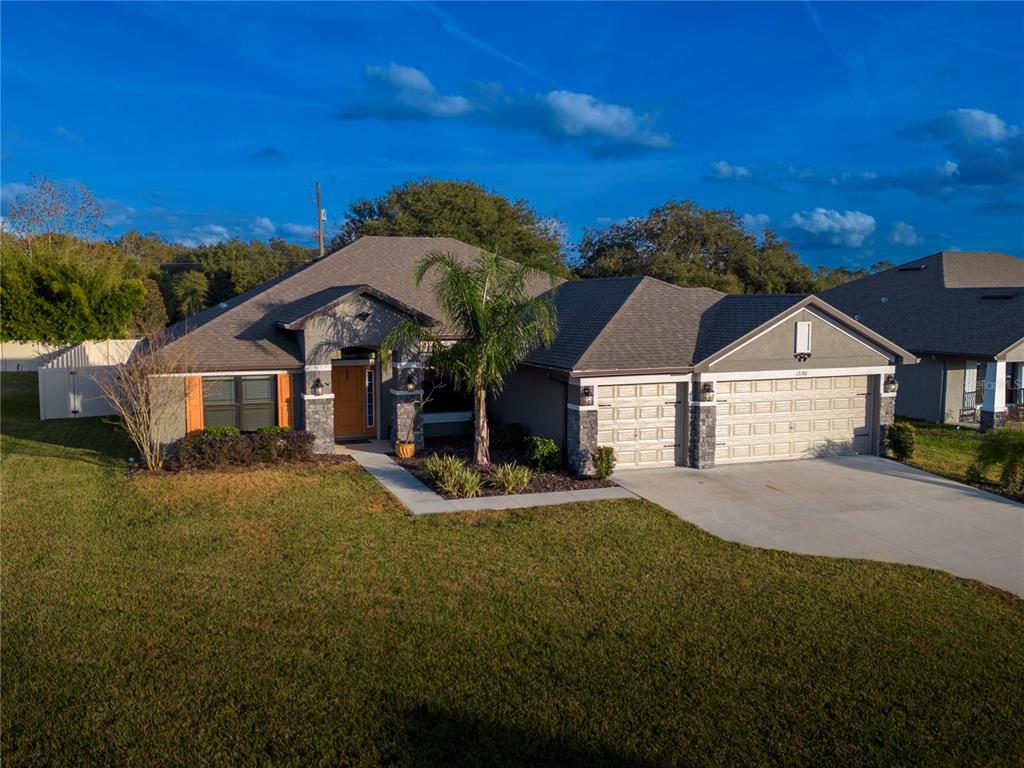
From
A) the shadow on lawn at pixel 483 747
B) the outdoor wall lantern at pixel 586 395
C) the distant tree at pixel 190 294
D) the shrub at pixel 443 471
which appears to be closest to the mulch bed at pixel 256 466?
the shrub at pixel 443 471

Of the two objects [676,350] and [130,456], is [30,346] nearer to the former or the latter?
[130,456]

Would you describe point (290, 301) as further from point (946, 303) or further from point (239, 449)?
point (946, 303)

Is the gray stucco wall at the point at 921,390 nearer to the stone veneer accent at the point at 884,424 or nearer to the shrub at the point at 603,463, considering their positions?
the stone veneer accent at the point at 884,424

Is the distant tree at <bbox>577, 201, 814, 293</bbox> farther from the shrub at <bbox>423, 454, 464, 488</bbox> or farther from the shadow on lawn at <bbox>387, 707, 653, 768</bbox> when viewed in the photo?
the shadow on lawn at <bbox>387, 707, 653, 768</bbox>

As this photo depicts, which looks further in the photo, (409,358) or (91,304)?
(91,304)

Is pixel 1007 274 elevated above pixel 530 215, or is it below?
Result: below

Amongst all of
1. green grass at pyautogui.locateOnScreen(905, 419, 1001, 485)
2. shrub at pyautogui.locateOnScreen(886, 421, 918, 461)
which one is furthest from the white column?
shrub at pyautogui.locateOnScreen(886, 421, 918, 461)

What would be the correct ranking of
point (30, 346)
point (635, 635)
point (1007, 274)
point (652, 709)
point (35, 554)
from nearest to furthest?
point (652, 709) → point (635, 635) → point (35, 554) → point (1007, 274) → point (30, 346)

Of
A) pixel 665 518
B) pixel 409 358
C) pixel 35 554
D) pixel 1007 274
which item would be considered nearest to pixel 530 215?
pixel 1007 274
